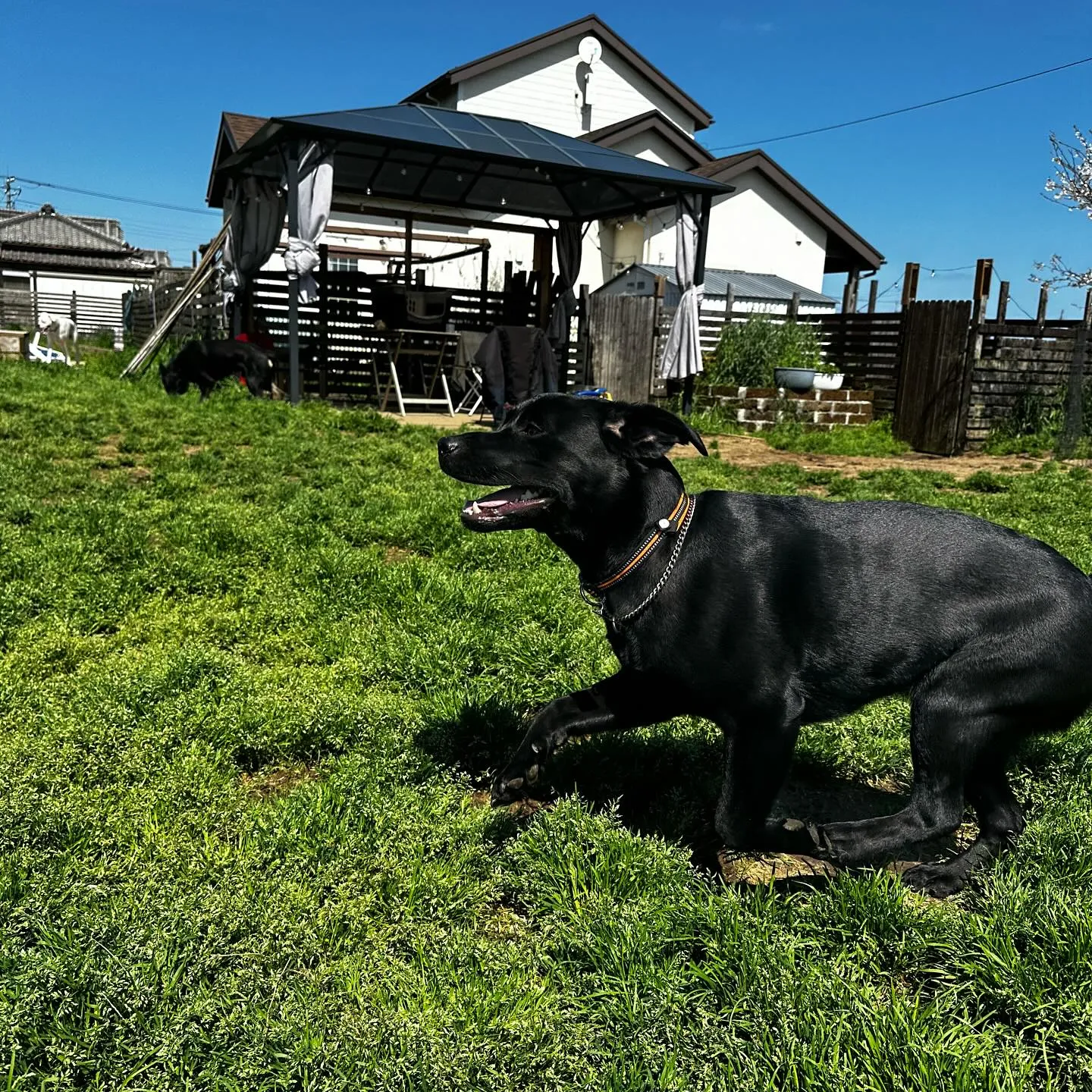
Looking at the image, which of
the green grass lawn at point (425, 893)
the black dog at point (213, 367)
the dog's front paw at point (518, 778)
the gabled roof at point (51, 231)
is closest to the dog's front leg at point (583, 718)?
the dog's front paw at point (518, 778)

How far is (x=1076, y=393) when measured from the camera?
43.8ft

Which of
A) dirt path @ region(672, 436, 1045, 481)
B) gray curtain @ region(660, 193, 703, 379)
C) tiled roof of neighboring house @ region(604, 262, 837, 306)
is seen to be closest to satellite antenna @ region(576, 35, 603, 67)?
tiled roof of neighboring house @ region(604, 262, 837, 306)

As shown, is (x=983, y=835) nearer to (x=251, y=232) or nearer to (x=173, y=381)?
(x=173, y=381)

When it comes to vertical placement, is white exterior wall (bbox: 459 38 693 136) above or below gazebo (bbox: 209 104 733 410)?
above

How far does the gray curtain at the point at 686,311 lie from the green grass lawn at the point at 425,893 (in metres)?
10.5

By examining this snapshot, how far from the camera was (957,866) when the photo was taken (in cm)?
288

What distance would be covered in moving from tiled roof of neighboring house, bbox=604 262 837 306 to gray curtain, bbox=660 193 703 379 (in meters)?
10.2

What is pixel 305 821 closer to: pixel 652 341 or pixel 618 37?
pixel 652 341

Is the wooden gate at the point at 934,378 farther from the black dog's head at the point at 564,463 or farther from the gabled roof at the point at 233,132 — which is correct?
the gabled roof at the point at 233,132

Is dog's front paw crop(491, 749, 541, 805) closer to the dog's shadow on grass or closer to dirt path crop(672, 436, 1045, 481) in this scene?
the dog's shadow on grass

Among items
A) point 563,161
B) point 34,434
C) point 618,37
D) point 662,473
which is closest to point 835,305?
point 618,37

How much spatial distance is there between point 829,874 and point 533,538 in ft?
12.3

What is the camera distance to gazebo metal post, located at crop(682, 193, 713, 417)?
50.4 feet

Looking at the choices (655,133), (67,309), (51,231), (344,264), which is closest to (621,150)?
(655,133)
